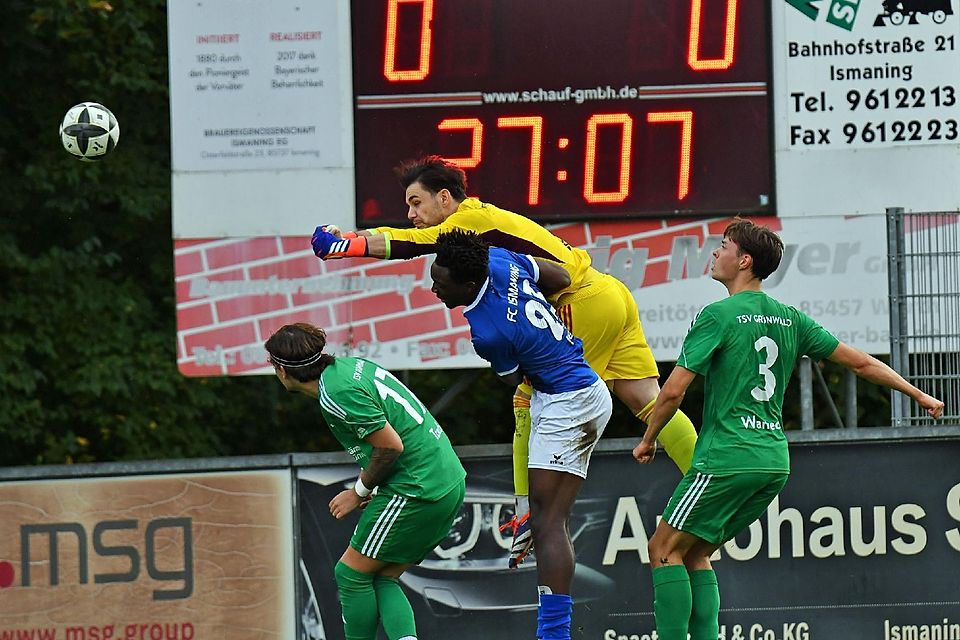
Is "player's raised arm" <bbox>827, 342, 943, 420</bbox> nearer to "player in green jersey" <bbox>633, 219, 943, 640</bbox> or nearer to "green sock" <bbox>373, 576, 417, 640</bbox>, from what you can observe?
"player in green jersey" <bbox>633, 219, 943, 640</bbox>

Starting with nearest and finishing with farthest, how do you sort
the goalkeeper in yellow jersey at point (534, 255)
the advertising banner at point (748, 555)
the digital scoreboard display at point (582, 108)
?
the goalkeeper in yellow jersey at point (534, 255) < the advertising banner at point (748, 555) < the digital scoreboard display at point (582, 108)

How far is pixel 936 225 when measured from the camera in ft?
33.0

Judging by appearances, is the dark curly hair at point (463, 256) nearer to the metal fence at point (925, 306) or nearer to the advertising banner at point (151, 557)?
the advertising banner at point (151, 557)

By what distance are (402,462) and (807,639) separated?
327cm

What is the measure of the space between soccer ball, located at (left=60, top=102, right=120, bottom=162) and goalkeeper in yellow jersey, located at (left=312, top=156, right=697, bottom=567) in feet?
9.82

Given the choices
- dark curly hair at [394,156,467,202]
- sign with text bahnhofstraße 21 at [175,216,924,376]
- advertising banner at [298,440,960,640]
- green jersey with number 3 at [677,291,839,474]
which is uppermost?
dark curly hair at [394,156,467,202]

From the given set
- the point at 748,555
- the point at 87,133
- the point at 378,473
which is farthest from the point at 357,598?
the point at 87,133

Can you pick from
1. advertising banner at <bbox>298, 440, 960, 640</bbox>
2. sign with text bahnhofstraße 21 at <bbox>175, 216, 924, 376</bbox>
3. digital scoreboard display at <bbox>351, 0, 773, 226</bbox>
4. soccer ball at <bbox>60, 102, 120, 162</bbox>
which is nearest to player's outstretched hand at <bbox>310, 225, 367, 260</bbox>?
advertising banner at <bbox>298, 440, 960, 640</bbox>

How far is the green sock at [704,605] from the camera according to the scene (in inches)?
285

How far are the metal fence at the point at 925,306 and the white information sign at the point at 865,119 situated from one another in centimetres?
40

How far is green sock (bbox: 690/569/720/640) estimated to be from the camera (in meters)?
7.23

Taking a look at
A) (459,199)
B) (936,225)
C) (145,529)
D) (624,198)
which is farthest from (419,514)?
(936,225)

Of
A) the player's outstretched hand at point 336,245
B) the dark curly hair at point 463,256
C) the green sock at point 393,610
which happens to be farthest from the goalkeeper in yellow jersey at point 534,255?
the green sock at point 393,610

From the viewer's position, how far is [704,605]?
285 inches
